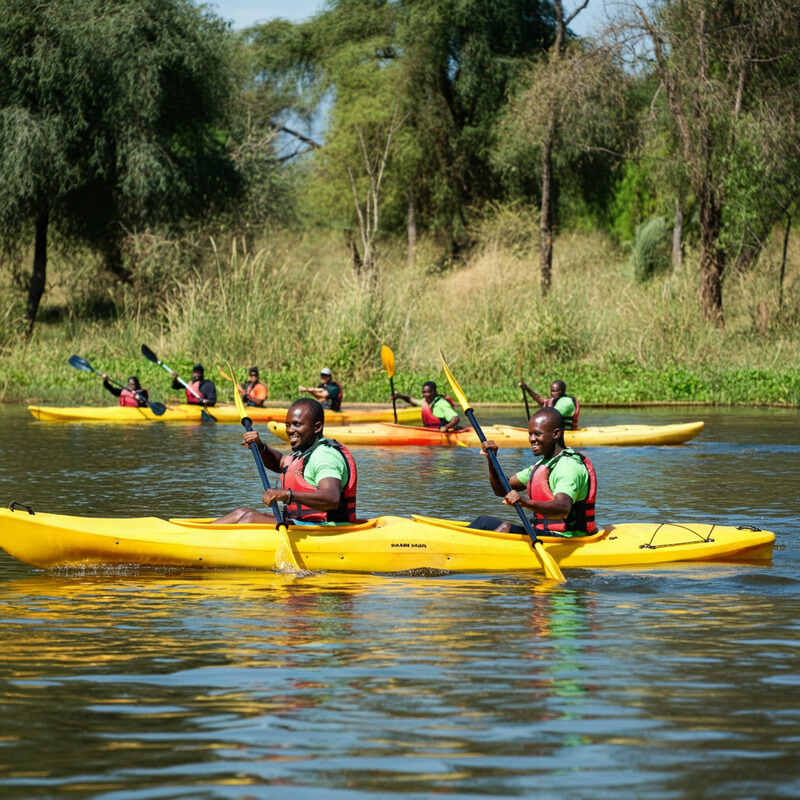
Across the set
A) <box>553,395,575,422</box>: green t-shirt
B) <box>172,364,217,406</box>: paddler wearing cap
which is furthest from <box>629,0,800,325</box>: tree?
<box>553,395,575,422</box>: green t-shirt

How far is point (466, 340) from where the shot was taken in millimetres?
27781

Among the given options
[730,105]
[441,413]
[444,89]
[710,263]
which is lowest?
[441,413]

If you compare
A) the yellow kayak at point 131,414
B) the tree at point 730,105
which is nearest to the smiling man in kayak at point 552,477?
the yellow kayak at point 131,414

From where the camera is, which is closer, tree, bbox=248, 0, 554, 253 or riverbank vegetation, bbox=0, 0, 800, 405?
riverbank vegetation, bbox=0, 0, 800, 405

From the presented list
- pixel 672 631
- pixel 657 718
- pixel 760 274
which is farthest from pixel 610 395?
pixel 657 718

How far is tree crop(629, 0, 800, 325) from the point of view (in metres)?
27.5

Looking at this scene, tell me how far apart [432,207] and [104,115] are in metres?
13.0

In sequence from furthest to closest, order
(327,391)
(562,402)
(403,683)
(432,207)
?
(432,207)
(327,391)
(562,402)
(403,683)

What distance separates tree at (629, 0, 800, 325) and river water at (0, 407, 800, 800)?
715 inches

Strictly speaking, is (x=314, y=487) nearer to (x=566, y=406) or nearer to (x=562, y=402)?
(x=562, y=402)

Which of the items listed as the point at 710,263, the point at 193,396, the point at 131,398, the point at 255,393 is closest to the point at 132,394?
the point at 131,398

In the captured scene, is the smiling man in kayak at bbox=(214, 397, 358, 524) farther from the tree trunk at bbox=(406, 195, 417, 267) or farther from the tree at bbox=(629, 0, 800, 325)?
the tree trunk at bbox=(406, 195, 417, 267)

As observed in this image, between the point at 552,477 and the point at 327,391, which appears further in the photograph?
the point at 327,391

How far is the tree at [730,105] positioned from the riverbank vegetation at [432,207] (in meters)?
0.05
